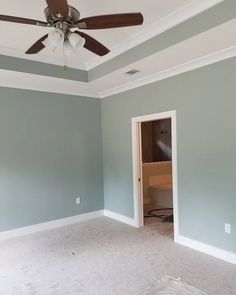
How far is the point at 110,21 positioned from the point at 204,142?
2.11m

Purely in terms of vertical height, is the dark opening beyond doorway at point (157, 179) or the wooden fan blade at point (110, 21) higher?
the wooden fan blade at point (110, 21)

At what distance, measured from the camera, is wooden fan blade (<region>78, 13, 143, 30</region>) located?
189 cm

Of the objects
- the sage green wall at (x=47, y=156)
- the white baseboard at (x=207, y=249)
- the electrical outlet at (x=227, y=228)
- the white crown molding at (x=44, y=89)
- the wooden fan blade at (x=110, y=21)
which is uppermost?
the white crown molding at (x=44, y=89)

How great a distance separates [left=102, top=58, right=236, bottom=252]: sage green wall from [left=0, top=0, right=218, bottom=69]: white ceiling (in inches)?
36.8

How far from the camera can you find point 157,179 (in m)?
6.41

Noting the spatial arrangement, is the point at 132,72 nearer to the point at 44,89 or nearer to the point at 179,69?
the point at 179,69

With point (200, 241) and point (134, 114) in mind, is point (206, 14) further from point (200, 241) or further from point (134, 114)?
point (200, 241)

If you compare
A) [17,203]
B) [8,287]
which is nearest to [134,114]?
[17,203]

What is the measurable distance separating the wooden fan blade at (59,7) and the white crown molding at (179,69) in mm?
2026

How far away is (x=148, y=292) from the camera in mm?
2541

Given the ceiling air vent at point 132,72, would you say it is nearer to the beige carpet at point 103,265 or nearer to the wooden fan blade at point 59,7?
the wooden fan blade at point 59,7

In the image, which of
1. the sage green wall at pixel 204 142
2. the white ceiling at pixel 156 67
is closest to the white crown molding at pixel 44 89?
the white ceiling at pixel 156 67

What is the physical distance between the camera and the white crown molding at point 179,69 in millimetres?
3082

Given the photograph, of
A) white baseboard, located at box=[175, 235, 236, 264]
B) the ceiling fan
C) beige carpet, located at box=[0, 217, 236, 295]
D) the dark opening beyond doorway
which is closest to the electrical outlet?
white baseboard, located at box=[175, 235, 236, 264]
